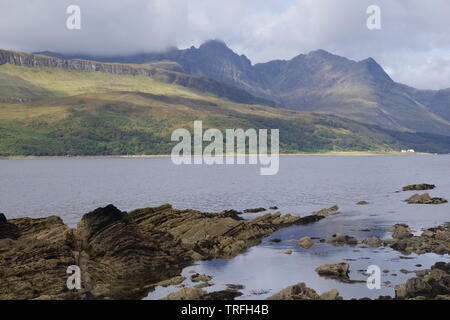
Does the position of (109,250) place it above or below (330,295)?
above

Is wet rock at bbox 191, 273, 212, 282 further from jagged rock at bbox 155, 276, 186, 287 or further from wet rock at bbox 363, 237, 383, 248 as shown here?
wet rock at bbox 363, 237, 383, 248

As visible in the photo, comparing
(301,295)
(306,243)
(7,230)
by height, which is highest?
(7,230)

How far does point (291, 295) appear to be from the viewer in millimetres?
34594

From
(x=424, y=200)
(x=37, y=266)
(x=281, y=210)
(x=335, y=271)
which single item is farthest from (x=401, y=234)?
(x=424, y=200)

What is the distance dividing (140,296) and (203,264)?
11.6 meters

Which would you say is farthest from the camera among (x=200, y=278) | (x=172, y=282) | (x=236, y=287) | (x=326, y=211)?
(x=326, y=211)

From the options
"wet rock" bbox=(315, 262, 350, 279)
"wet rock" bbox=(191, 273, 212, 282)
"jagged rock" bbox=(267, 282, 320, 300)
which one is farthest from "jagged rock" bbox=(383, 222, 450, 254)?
"wet rock" bbox=(191, 273, 212, 282)

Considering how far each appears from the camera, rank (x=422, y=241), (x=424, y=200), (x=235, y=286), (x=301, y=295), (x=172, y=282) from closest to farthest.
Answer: (x=301, y=295)
(x=235, y=286)
(x=172, y=282)
(x=422, y=241)
(x=424, y=200)

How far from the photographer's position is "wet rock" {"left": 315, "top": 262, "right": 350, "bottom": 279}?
4256cm

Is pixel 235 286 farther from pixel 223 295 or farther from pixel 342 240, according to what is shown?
pixel 342 240

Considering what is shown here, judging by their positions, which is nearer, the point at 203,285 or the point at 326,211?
the point at 203,285

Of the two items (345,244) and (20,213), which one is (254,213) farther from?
(20,213)

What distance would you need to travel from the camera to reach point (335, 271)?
42906mm

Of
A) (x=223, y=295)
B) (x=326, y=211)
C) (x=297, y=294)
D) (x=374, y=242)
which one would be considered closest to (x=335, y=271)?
(x=297, y=294)
